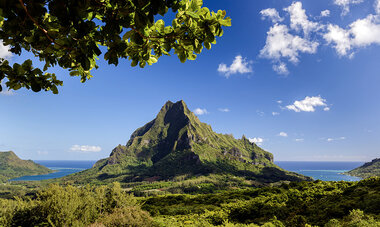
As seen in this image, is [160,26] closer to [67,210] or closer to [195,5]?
[195,5]

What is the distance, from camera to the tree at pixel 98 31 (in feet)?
4.24

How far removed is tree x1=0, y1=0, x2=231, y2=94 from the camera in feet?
4.24

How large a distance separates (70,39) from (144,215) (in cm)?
1624

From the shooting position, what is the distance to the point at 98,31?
1605mm

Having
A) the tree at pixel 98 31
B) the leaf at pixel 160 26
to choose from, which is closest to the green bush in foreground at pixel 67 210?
the tree at pixel 98 31

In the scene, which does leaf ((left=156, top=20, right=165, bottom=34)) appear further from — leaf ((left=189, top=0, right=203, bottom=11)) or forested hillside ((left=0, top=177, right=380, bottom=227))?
forested hillside ((left=0, top=177, right=380, bottom=227))

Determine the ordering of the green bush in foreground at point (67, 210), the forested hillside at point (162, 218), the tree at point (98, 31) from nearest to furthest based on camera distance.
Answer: the tree at point (98, 31) → the forested hillside at point (162, 218) → the green bush in foreground at point (67, 210)

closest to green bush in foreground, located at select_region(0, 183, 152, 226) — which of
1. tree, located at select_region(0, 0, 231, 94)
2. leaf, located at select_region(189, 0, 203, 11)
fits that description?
tree, located at select_region(0, 0, 231, 94)

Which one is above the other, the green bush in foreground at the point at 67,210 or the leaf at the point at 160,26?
the leaf at the point at 160,26

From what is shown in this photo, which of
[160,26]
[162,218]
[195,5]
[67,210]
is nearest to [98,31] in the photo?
[160,26]

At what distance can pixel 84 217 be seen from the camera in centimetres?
1694

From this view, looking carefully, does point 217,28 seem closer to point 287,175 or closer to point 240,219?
point 240,219

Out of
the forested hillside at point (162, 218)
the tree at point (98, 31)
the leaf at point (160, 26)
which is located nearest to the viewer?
the tree at point (98, 31)

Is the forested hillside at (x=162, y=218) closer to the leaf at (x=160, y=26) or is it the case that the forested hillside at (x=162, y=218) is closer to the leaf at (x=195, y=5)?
the leaf at (x=160, y=26)
